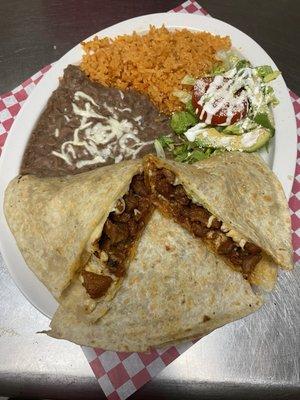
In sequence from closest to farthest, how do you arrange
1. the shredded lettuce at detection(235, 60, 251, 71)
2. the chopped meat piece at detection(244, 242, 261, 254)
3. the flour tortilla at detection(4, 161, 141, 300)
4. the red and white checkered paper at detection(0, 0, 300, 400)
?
the flour tortilla at detection(4, 161, 141, 300), the chopped meat piece at detection(244, 242, 261, 254), the red and white checkered paper at detection(0, 0, 300, 400), the shredded lettuce at detection(235, 60, 251, 71)

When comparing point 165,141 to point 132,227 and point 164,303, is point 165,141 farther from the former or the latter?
point 164,303

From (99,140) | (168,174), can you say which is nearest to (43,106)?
(99,140)

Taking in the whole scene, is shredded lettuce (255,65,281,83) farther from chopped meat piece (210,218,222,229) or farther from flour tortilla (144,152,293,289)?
chopped meat piece (210,218,222,229)

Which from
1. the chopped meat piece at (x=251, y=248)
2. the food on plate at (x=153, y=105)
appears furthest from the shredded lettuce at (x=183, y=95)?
the chopped meat piece at (x=251, y=248)

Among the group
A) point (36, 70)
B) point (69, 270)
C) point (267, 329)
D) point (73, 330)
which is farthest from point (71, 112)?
point (267, 329)

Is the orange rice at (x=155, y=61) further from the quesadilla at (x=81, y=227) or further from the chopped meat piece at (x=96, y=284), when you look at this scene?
the chopped meat piece at (x=96, y=284)

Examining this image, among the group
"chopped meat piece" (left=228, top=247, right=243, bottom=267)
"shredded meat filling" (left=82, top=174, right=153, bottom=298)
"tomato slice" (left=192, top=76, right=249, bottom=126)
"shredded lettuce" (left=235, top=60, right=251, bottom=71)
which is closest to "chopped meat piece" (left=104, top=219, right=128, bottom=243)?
"shredded meat filling" (left=82, top=174, right=153, bottom=298)
